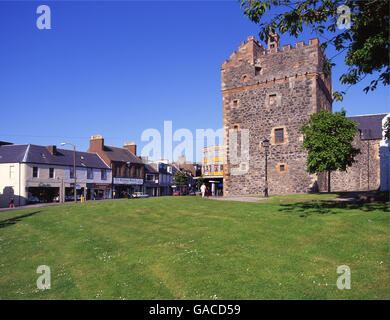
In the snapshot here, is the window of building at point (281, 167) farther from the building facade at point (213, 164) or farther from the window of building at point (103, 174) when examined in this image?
the building facade at point (213, 164)

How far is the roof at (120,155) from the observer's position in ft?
219

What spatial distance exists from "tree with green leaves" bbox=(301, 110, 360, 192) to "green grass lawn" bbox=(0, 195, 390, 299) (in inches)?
562

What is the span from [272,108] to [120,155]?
44110 millimetres

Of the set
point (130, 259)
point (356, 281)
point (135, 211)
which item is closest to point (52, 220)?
point (135, 211)

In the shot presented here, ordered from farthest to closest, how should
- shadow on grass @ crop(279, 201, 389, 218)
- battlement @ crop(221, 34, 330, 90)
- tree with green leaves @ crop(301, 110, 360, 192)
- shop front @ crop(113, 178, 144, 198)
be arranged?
shop front @ crop(113, 178, 144, 198) < battlement @ crop(221, 34, 330, 90) < tree with green leaves @ crop(301, 110, 360, 192) < shadow on grass @ crop(279, 201, 389, 218)

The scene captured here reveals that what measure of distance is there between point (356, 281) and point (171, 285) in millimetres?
4289

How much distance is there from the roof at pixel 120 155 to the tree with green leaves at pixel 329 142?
156 feet

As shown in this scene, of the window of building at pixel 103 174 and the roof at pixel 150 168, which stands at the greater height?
the roof at pixel 150 168

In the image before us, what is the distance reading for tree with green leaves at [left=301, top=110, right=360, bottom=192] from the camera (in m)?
26.8

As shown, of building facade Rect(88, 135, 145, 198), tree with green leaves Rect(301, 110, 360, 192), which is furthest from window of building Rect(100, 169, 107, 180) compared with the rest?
tree with green leaves Rect(301, 110, 360, 192)

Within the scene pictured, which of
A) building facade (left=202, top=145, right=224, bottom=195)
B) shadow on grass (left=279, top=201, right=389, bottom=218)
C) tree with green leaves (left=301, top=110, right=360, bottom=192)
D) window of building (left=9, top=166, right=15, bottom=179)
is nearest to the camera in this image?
shadow on grass (left=279, top=201, right=389, bottom=218)

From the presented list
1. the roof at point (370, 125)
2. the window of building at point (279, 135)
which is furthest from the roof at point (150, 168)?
the window of building at point (279, 135)

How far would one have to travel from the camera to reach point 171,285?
24.4 feet

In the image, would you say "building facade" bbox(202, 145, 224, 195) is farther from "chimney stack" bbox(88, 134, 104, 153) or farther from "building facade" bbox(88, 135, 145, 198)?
"chimney stack" bbox(88, 134, 104, 153)
